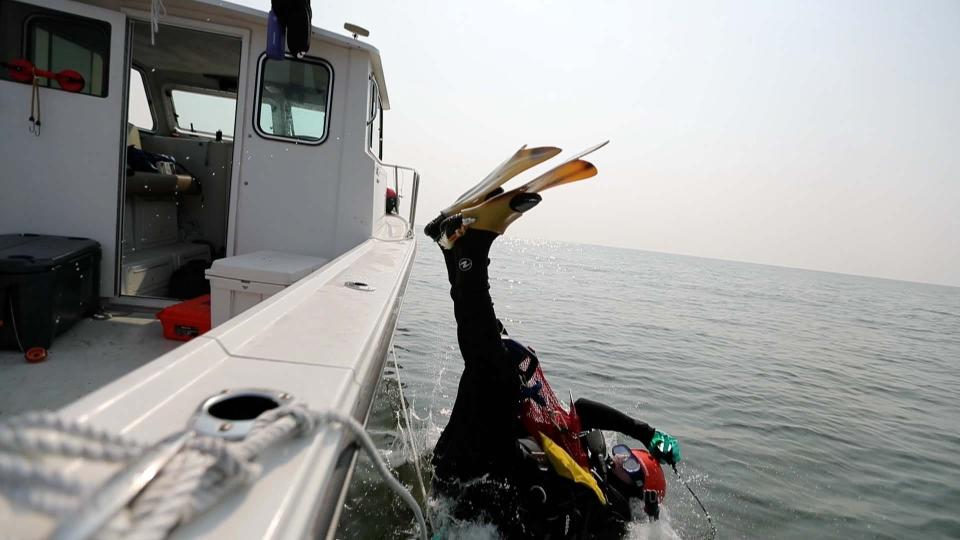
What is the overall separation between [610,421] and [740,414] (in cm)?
424

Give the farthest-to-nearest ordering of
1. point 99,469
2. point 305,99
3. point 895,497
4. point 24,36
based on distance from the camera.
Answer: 1. point 895,497
2. point 305,99
3. point 24,36
4. point 99,469

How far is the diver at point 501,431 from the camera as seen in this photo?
1.94 metres

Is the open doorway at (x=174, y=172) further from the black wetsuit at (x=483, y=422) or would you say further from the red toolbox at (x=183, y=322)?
the black wetsuit at (x=483, y=422)

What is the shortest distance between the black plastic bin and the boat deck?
104mm

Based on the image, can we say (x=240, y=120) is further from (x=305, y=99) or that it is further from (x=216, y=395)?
(x=216, y=395)

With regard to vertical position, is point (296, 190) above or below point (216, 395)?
above

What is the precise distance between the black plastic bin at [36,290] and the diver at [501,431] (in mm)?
2377

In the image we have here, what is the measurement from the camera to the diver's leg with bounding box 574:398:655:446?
2631mm

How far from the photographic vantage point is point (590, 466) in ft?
7.98

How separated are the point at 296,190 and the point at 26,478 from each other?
395 centimetres

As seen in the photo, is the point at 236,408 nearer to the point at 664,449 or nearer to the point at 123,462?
the point at 123,462

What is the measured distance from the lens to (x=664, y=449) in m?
2.50

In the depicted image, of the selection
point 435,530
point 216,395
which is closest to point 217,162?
point 435,530

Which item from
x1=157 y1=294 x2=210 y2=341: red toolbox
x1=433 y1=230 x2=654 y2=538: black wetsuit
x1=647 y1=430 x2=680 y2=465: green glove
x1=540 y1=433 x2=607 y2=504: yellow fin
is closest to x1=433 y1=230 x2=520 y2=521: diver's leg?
x1=433 y1=230 x2=654 y2=538: black wetsuit
